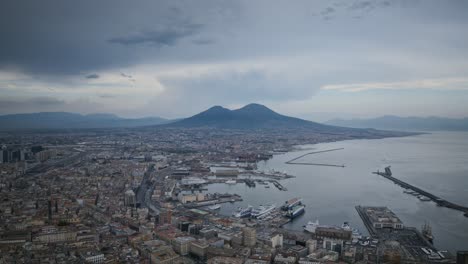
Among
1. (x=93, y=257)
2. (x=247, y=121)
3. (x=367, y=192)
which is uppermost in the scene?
(x=247, y=121)

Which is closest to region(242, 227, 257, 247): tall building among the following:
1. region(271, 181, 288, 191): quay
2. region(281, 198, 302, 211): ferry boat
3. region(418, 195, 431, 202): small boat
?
region(281, 198, 302, 211): ferry boat

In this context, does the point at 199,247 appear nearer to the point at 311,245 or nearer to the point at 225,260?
the point at 225,260

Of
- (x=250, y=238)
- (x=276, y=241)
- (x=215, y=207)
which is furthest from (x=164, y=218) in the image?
(x=276, y=241)

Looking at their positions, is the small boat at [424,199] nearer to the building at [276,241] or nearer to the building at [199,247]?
the building at [276,241]

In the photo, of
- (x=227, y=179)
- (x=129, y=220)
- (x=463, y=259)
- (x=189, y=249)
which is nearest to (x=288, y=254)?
(x=189, y=249)

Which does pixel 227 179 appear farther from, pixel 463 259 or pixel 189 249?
pixel 463 259

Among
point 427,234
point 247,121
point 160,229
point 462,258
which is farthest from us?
point 247,121
